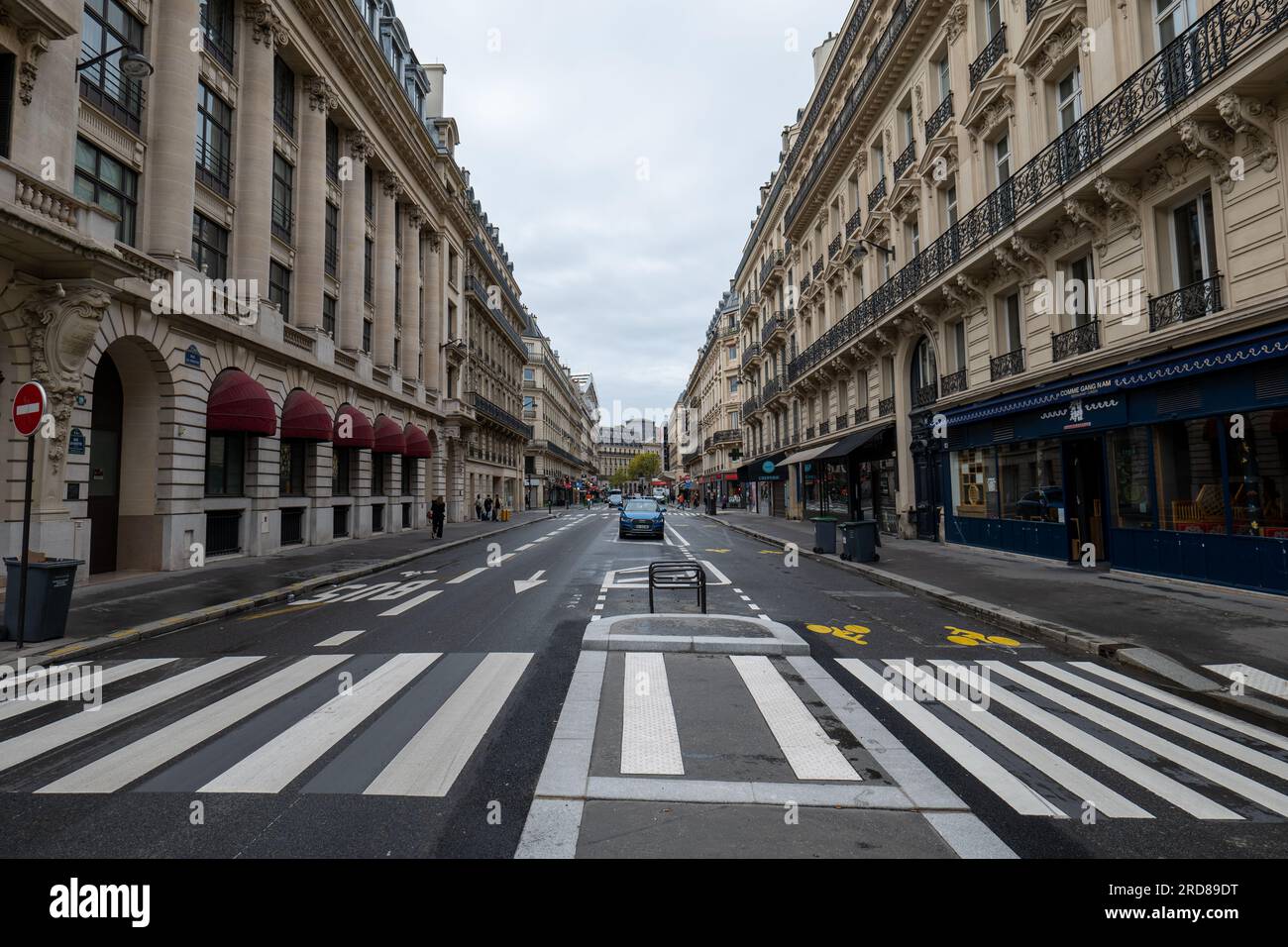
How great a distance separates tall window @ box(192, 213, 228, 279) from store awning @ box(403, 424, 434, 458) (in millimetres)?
11518

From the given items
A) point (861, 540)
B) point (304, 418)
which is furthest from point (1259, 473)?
point (304, 418)

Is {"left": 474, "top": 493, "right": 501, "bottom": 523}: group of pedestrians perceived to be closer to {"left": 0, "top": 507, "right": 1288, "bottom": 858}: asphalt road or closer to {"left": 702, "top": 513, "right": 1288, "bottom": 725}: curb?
{"left": 702, "top": 513, "right": 1288, "bottom": 725}: curb

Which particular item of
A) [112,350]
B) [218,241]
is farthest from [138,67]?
[218,241]

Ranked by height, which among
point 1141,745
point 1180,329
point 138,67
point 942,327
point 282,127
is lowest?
point 1141,745

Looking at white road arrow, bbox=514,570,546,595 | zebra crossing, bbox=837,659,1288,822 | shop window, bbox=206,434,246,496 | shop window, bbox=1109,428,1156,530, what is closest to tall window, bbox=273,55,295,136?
shop window, bbox=206,434,246,496

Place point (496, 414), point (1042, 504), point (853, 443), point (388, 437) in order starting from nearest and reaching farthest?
point (1042, 504) → point (853, 443) → point (388, 437) → point (496, 414)

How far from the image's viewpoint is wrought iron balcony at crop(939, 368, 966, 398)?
19.2 meters

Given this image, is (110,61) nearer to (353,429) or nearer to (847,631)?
(353,429)

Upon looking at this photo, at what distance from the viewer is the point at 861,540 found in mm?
16125

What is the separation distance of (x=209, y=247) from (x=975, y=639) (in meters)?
20.9

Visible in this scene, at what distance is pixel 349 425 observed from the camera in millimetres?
23422

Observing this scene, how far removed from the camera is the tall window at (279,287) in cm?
2098
